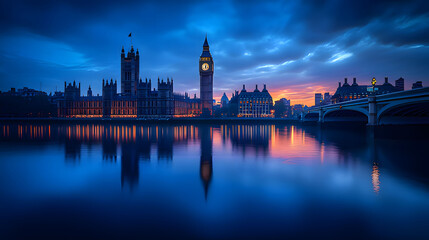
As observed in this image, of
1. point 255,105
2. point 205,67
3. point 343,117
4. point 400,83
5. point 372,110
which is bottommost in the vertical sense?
point 343,117

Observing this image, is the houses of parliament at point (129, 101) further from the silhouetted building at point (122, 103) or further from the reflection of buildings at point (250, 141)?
the reflection of buildings at point (250, 141)

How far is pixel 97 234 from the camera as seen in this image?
247 inches

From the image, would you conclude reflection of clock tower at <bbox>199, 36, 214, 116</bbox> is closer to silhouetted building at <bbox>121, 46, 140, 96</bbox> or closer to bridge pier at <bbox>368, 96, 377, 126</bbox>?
silhouetted building at <bbox>121, 46, 140, 96</bbox>

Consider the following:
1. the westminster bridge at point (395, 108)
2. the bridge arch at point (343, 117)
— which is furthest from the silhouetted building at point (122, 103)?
the westminster bridge at point (395, 108)

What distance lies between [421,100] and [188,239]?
28667 millimetres

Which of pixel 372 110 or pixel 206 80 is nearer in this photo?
pixel 372 110

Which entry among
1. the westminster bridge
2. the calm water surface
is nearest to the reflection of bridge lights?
the calm water surface

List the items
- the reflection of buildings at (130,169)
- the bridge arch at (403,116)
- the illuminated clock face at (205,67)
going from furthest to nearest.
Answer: the illuminated clock face at (205,67) < the bridge arch at (403,116) < the reflection of buildings at (130,169)

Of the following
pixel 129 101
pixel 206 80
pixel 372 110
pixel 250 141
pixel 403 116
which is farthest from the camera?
pixel 206 80

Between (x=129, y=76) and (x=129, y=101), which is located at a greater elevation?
(x=129, y=76)

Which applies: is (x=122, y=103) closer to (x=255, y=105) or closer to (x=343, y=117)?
(x=255, y=105)

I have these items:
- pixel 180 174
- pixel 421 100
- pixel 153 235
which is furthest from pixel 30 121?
pixel 421 100

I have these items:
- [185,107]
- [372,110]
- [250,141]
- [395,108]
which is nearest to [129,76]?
[185,107]

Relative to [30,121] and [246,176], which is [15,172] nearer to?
[246,176]
